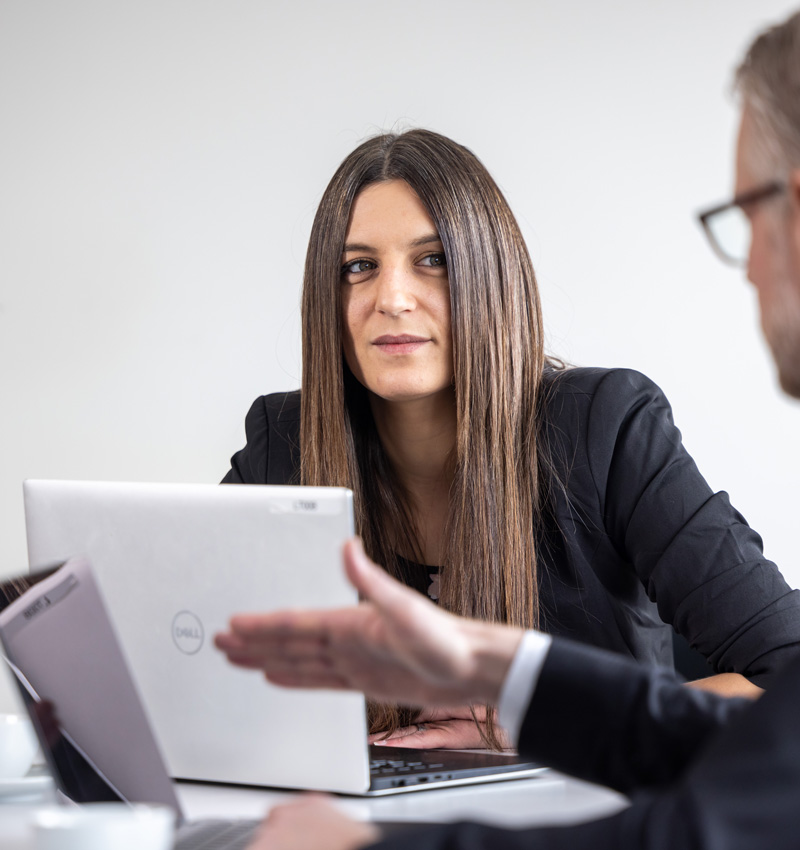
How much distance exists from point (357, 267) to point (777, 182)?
3.42ft

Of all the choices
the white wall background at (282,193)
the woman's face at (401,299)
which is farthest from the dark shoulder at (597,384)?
the white wall background at (282,193)

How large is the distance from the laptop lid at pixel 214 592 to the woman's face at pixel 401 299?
28.1 inches

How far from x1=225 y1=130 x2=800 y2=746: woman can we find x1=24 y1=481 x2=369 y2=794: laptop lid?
484mm

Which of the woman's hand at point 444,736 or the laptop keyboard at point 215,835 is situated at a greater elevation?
the laptop keyboard at point 215,835

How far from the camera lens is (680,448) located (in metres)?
1.62

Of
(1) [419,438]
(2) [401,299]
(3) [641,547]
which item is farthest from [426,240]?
(3) [641,547]

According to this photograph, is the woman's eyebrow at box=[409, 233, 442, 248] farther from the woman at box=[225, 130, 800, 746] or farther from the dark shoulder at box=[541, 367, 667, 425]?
the dark shoulder at box=[541, 367, 667, 425]

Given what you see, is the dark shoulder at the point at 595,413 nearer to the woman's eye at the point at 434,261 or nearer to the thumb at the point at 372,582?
the woman's eye at the point at 434,261

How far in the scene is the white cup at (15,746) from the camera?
1088 mm

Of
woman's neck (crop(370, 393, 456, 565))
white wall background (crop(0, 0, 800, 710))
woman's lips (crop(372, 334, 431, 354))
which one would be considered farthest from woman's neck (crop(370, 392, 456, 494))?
white wall background (crop(0, 0, 800, 710))

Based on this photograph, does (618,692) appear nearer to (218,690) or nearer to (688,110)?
(218,690)

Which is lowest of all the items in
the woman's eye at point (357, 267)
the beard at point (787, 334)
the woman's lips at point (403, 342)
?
the woman's lips at point (403, 342)

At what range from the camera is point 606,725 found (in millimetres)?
771

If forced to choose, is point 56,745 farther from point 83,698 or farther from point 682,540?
point 682,540
